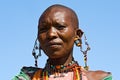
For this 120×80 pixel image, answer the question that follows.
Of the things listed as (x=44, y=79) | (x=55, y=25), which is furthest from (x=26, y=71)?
(x=55, y=25)

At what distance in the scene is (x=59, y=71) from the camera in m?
5.27

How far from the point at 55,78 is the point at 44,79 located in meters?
0.15

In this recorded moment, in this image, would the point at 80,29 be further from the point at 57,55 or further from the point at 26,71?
the point at 26,71

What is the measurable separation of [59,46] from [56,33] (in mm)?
174

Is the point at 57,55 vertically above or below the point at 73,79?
above

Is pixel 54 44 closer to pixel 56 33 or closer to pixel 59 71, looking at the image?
pixel 56 33

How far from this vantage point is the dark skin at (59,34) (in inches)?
201

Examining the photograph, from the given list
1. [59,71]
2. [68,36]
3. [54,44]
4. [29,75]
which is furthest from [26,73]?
[68,36]

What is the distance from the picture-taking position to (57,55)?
512 centimetres

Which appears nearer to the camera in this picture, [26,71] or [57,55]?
[57,55]


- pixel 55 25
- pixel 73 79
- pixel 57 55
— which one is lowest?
pixel 73 79

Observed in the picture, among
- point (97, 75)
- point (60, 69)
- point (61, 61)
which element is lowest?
point (97, 75)

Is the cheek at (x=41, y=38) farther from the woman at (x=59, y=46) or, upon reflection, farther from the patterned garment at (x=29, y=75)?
the patterned garment at (x=29, y=75)

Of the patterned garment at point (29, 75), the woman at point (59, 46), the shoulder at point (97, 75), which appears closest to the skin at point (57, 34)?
the woman at point (59, 46)
